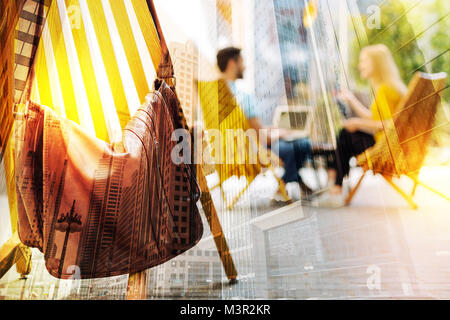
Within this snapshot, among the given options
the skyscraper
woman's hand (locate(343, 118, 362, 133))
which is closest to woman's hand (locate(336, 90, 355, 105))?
woman's hand (locate(343, 118, 362, 133))

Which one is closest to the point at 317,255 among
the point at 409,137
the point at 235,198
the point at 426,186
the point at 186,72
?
the point at 235,198

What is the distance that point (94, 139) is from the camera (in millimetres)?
2340

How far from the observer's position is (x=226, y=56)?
3.13 meters

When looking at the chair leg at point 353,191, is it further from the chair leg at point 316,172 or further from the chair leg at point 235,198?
the chair leg at point 235,198

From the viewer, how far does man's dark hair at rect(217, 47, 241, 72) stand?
121 inches

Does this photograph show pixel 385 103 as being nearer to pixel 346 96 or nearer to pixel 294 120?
pixel 346 96

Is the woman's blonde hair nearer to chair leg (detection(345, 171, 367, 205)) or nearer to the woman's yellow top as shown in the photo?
the woman's yellow top

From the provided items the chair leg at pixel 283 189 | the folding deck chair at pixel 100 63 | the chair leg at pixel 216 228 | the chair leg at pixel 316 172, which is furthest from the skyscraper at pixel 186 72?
the chair leg at pixel 316 172

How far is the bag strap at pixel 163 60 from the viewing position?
2.63 metres

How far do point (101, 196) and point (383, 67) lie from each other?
118 inches

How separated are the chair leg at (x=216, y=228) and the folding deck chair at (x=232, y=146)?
A: 0.64 feet

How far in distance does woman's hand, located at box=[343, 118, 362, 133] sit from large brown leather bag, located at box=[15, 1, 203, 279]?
1710 mm

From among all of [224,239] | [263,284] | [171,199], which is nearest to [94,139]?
[171,199]
